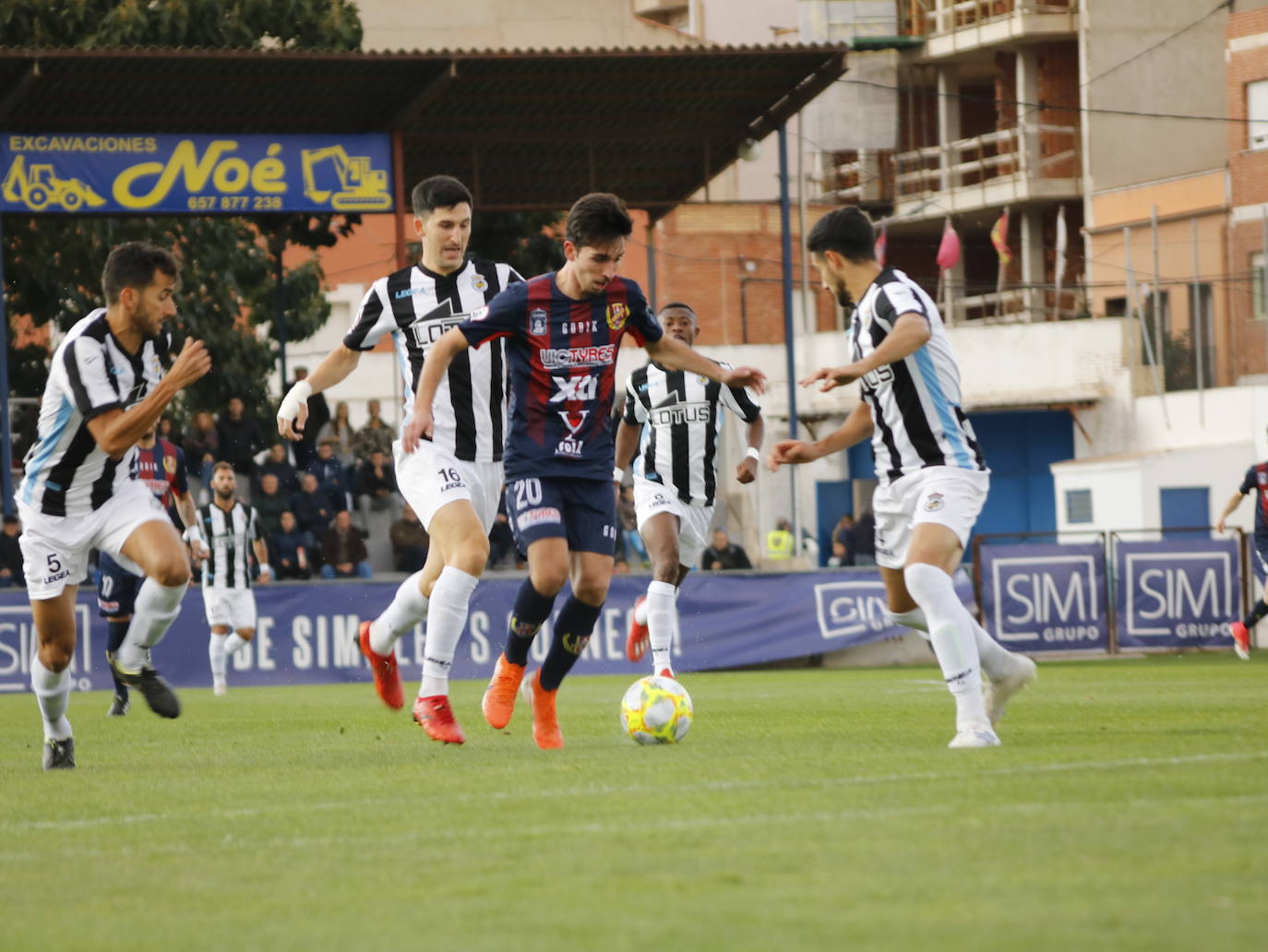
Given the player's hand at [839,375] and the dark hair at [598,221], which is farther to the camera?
the dark hair at [598,221]

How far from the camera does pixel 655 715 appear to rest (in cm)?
880

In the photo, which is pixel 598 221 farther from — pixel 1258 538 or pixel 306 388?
pixel 1258 538

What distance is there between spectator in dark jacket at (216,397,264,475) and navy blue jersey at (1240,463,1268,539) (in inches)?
452

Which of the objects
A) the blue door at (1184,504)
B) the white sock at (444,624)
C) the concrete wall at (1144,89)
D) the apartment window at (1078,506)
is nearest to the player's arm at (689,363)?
the white sock at (444,624)

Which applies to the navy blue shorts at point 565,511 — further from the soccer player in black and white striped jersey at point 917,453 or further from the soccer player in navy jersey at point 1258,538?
the soccer player in navy jersey at point 1258,538

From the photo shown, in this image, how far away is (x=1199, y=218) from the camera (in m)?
40.9

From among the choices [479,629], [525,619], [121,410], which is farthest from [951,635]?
[479,629]

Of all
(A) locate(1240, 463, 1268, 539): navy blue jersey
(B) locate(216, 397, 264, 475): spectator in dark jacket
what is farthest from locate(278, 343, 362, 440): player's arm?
(B) locate(216, 397, 264, 475): spectator in dark jacket

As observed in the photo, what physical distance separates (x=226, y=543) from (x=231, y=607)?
731 mm

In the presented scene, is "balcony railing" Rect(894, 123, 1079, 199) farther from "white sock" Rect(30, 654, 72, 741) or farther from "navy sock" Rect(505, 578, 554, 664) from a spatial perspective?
"white sock" Rect(30, 654, 72, 741)

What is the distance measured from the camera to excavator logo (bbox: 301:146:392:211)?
2455 cm

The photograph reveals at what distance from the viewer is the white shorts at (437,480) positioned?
30.2 ft

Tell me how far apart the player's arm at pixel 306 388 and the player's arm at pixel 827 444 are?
206 centimetres

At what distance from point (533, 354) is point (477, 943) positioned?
467 centimetres
